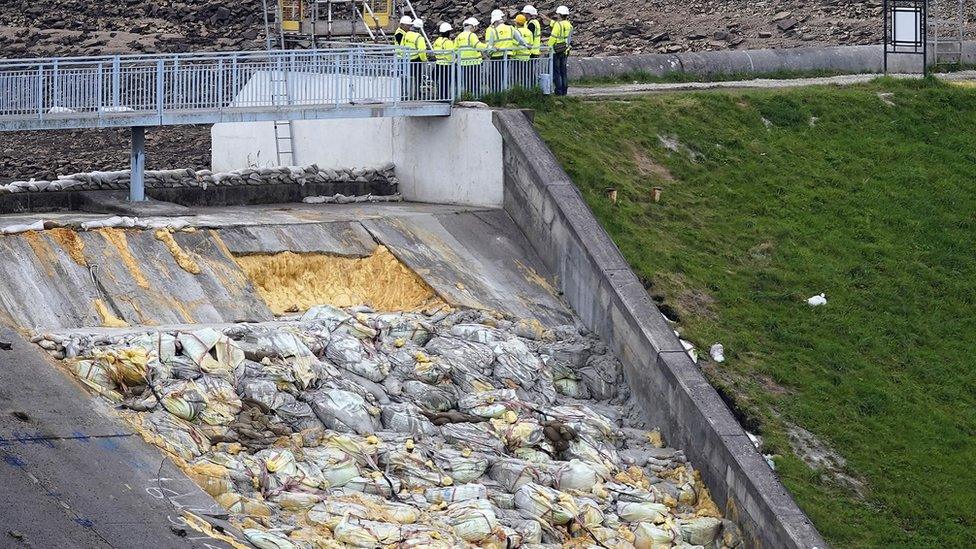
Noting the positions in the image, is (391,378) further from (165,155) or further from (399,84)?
(165,155)

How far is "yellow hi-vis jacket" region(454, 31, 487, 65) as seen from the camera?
23172 millimetres

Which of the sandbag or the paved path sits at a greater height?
the paved path

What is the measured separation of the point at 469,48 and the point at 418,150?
1631 mm

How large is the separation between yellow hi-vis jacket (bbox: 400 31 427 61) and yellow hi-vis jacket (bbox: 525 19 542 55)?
1.57 meters

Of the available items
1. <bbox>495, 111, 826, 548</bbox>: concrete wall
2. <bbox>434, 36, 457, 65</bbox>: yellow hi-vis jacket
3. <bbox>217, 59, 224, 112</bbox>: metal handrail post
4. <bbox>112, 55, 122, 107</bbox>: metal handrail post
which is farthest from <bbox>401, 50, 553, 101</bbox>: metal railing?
<bbox>112, 55, 122, 107</bbox>: metal handrail post

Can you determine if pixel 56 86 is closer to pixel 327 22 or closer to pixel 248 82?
pixel 248 82

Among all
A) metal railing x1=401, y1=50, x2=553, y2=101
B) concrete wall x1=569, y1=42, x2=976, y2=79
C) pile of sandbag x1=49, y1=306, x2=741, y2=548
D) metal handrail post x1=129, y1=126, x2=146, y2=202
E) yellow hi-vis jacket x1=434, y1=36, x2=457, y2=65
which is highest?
yellow hi-vis jacket x1=434, y1=36, x2=457, y2=65

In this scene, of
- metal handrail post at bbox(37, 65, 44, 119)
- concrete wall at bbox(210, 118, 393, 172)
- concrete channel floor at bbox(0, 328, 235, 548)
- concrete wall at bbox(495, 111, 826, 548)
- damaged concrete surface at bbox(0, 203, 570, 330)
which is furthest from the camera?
concrete wall at bbox(210, 118, 393, 172)

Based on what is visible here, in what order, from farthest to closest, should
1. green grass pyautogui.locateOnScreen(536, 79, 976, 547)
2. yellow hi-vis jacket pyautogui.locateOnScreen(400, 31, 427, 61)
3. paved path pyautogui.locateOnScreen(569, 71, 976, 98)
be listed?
paved path pyautogui.locateOnScreen(569, 71, 976, 98)
yellow hi-vis jacket pyautogui.locateOnScreen(400, 31, 427, 61)
green grass pyautogui.locateOnScreen(536, 79, 976, 547)

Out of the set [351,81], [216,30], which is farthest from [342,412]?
[216,30]

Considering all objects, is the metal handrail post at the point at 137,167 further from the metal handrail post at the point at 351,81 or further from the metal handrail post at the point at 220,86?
the metal handrail post at the point at 351,81

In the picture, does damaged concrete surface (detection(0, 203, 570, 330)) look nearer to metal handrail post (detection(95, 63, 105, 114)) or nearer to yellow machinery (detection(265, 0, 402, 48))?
metal handrail post (detection(95, 63, 105, 114))

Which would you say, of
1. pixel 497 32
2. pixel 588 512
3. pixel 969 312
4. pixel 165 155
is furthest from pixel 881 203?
pixel 165 155

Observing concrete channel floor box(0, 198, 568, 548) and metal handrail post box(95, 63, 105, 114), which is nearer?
concrete channel floor box(0, 198, 568, 548)
